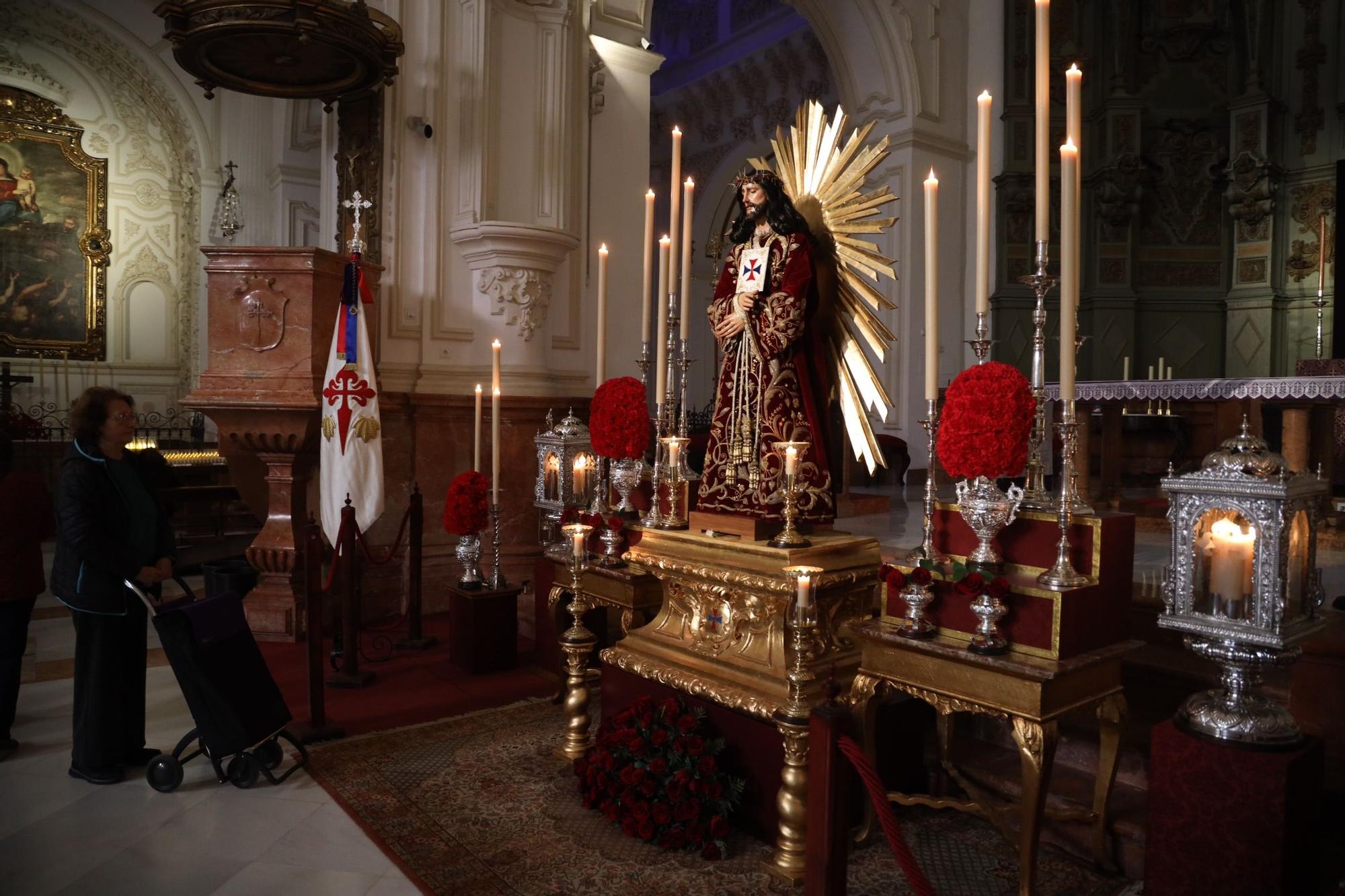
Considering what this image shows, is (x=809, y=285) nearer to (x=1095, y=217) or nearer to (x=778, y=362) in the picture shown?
(x=778, y=362)

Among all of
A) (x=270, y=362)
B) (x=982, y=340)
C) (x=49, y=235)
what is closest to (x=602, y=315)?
(x=982, y=340)

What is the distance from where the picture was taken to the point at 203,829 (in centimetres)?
321

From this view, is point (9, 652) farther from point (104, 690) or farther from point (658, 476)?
point (658, 476)

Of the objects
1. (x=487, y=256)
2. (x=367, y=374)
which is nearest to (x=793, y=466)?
(x=367, y=374)

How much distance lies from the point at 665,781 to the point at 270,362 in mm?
3889

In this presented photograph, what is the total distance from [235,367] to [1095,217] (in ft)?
30.1

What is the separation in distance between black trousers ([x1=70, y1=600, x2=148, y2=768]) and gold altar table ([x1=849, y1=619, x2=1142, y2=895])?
2822 millimetres

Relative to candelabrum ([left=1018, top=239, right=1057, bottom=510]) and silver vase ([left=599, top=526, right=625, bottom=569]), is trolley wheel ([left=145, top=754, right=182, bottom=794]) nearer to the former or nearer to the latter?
silver vase ([left=599, top=526, right=625, bottom=569])

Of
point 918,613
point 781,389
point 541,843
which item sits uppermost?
point 781,389

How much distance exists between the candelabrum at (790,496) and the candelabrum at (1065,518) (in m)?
0.87

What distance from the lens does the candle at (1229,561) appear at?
244cm

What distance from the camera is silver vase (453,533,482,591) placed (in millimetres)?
5289

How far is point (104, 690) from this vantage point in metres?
3.61

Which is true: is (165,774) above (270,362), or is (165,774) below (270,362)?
below
